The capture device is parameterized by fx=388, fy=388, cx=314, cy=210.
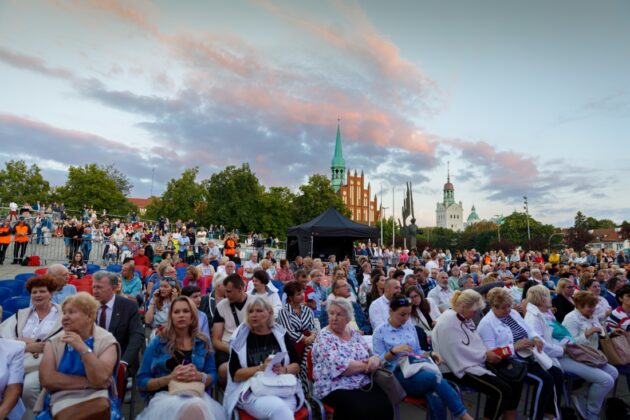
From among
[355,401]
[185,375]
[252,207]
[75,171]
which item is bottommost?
[355,401]

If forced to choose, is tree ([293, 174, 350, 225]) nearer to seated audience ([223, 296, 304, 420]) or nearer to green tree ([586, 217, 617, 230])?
seated audience ([223, 296, 304, 420])

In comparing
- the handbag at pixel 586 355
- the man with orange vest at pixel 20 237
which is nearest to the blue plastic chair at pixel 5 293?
the handbag at pixel 586 355

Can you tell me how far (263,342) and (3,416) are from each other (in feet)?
5.81

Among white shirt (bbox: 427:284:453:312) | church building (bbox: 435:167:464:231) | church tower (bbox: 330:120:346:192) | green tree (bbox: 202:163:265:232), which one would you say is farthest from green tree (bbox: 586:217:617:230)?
white shirt (bbox: 427:284:453:312)

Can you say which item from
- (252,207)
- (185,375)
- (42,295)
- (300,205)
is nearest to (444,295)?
(185,375)

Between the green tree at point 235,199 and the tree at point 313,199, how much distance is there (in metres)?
5.57

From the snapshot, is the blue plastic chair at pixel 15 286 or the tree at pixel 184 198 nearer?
the blue plastic chair at pixel 15 286

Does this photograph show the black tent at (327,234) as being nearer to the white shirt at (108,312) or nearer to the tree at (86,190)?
the white shirt at (108,312)

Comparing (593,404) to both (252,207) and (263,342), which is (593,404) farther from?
(252,207)

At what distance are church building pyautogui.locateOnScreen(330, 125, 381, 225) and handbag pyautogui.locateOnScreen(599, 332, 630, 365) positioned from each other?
321ft

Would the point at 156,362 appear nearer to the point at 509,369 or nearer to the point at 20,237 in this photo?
the point at 509,369

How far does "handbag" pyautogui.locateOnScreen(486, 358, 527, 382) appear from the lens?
3740 mm

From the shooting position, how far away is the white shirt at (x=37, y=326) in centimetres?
349

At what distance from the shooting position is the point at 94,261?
48.4ft
